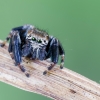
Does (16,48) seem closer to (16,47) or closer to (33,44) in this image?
(16,47)

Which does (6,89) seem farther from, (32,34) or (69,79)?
(69,79)

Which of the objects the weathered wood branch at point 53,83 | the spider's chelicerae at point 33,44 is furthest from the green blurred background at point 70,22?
the weathered wood branch at point 53,83

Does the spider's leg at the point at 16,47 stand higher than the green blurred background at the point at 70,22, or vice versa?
the spider's leg at the point at 16,47

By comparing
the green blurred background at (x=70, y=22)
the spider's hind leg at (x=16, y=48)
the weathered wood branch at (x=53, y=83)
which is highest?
the spider's hind leg at (x=16, y=48)

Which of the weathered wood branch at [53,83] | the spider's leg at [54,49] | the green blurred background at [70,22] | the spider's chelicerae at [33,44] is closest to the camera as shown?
A: the weathered wood branch at [53,83]

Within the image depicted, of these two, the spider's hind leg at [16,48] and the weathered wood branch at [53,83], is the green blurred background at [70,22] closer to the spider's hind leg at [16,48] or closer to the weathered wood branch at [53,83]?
the spider's hind leg at [16,48]

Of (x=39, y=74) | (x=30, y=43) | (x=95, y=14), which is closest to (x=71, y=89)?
(x=39, y=74)

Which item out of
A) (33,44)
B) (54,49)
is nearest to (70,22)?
(54,49)
